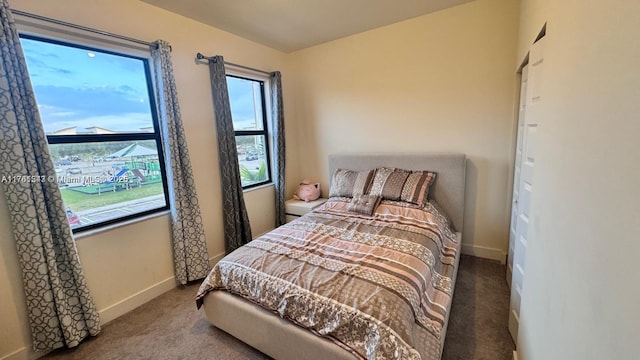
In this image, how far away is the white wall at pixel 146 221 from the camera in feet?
5.47

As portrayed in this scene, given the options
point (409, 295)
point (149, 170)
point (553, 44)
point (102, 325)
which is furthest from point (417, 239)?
point (102, 325)

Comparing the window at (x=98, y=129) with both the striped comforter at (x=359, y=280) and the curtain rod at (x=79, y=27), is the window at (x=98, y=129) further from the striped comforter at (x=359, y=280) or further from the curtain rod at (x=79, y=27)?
the striped comforter at (x=359, y=280)

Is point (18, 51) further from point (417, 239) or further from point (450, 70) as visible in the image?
point (450, 70)

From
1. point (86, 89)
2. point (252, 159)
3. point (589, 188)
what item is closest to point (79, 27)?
point (86, 89)

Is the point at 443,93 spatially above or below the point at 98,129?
above

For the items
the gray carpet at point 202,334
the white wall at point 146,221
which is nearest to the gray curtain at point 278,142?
the white wall at point 146,221

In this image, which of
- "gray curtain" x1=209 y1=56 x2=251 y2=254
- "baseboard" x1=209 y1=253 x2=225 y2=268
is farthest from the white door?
"baseboard" x1=209 y1=253 x2=225 y2=268

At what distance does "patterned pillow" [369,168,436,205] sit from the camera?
2600mm

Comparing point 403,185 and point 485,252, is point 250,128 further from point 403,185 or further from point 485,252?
point 485,252

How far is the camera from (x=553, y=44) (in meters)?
1.10

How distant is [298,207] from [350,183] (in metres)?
0.85

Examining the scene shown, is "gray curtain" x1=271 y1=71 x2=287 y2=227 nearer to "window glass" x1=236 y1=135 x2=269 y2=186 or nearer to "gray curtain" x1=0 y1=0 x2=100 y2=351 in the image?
"window glass" x1=236 y1=135 x2=269 y2=186

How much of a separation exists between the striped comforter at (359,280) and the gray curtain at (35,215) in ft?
2.93

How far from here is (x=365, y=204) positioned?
262 centimetres
